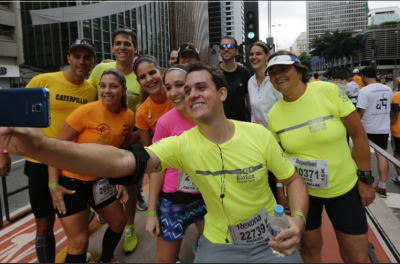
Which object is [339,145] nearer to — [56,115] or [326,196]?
[326,196]

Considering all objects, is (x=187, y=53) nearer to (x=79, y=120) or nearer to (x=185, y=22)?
(x=79, y=120)

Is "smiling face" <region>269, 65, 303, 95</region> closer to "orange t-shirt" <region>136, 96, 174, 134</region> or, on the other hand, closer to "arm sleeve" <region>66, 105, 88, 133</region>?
"orange t-shirt" <region>136, 96, 174, 134</region>

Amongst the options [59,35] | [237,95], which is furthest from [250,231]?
[59,35]

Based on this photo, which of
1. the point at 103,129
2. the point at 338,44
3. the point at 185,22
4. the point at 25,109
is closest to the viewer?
the point at 25,109

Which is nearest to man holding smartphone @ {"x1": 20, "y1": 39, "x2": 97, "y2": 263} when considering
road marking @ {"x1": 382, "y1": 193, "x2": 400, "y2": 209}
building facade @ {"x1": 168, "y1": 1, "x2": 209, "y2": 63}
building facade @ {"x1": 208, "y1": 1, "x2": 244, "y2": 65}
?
road marking @ {"x1": 382, "y1": 193, "x2": 400, "y2": 209}

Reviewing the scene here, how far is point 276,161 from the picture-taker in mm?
1867

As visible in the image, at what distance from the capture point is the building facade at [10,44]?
25.8 metres

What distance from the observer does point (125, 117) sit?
289 centimetres

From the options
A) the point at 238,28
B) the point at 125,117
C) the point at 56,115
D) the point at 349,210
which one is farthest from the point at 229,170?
the point at 238,28

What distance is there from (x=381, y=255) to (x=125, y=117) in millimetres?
3176

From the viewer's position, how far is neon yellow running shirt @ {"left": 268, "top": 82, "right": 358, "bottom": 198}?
2.14m

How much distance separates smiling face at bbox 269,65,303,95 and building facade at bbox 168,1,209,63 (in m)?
40.3

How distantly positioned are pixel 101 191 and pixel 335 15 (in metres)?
136

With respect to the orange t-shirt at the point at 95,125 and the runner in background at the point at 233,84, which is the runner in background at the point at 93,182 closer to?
the orange t-shirt at the point at 95,125
